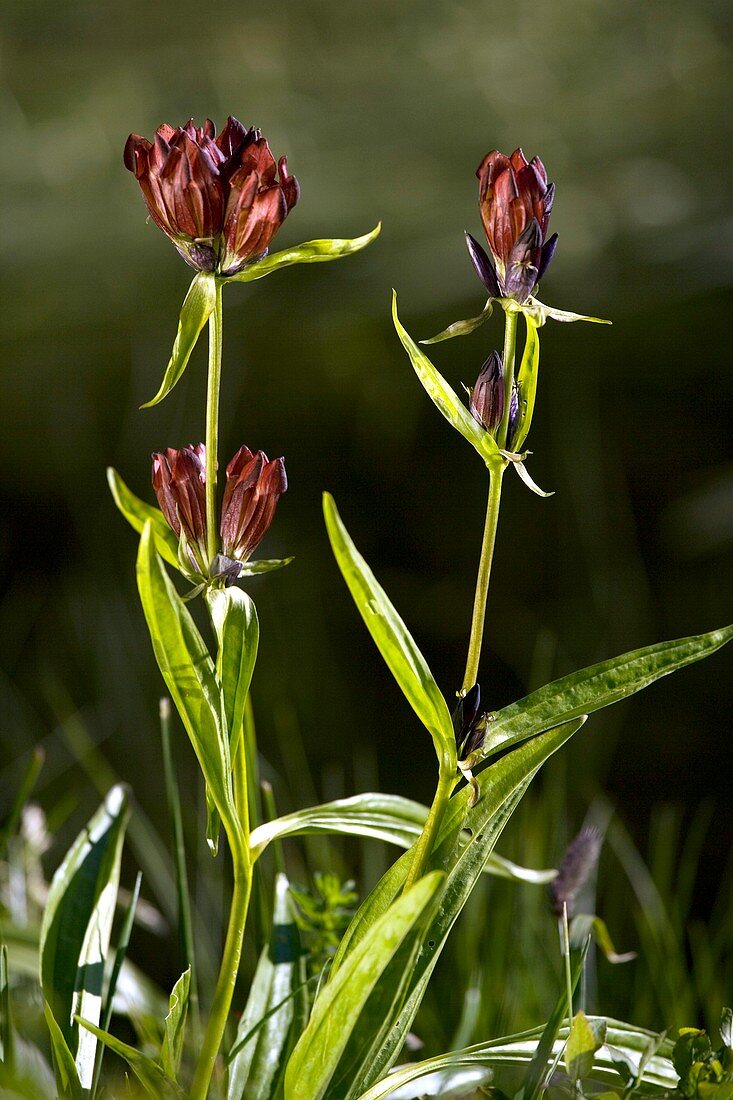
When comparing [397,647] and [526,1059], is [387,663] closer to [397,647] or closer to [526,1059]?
[397,647]

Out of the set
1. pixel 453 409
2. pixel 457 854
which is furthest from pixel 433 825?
pixel 453 409

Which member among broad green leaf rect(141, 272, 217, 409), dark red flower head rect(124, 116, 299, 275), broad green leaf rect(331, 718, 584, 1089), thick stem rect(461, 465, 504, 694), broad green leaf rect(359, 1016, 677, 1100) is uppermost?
dark red flower head rect(124, 116, 299, 275)

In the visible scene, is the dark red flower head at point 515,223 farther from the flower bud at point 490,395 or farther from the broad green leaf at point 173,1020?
the broad green leaf at point 173,1020

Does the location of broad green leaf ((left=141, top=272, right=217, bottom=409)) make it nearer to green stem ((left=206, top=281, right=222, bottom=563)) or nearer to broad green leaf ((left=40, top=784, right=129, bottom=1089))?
green stem ((left=206, top=281, right=222, bottom=563))

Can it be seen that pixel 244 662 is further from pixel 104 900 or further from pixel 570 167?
pixel 570 167

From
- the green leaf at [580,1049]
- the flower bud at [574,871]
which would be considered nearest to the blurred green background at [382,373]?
the flower bud at [574,871]

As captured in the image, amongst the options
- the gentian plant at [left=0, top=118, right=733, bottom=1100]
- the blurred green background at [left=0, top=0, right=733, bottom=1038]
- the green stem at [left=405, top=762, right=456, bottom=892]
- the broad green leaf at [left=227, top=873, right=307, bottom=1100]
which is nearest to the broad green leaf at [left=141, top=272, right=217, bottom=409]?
the gentian plant at [left=0, top=118, right=733, bottom=1100]
